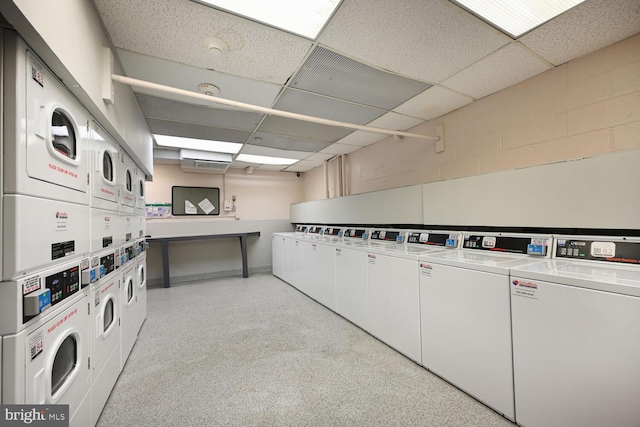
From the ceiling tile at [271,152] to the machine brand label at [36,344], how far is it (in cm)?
338

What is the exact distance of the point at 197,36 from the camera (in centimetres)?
160

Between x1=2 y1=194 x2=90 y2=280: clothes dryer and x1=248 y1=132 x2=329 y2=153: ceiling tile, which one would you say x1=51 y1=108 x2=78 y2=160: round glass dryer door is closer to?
x1=2 y1=194 x2=90 y2=280: clothes dryer

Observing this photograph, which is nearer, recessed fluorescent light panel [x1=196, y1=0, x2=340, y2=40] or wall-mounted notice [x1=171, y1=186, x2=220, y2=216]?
recessed fluorescent light panel [x1=196, y1=0, x2=340, y2=40]

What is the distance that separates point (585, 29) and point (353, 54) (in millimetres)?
→ 1490

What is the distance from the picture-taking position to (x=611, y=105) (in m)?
1.71

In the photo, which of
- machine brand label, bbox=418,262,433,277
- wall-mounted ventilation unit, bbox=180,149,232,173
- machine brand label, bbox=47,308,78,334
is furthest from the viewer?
wall-mounted ventilation unit, bbox=180,149,232,173

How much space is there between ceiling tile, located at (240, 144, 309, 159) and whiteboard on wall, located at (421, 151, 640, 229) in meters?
2.80

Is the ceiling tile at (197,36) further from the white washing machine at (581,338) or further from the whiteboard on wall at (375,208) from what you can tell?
the white washing machine at (581,338)

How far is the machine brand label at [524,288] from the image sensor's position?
1.29 m

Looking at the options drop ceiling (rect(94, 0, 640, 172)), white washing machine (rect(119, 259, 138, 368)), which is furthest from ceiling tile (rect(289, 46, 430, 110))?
white washing machine (rect(119, 259, 138, 368))

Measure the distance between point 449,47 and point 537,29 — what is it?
51cm

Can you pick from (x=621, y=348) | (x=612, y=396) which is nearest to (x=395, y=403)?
(x=612, y=396)

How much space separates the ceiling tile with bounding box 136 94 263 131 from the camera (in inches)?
99.1

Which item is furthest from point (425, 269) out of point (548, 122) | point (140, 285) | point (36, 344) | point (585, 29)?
point (140, 285)
